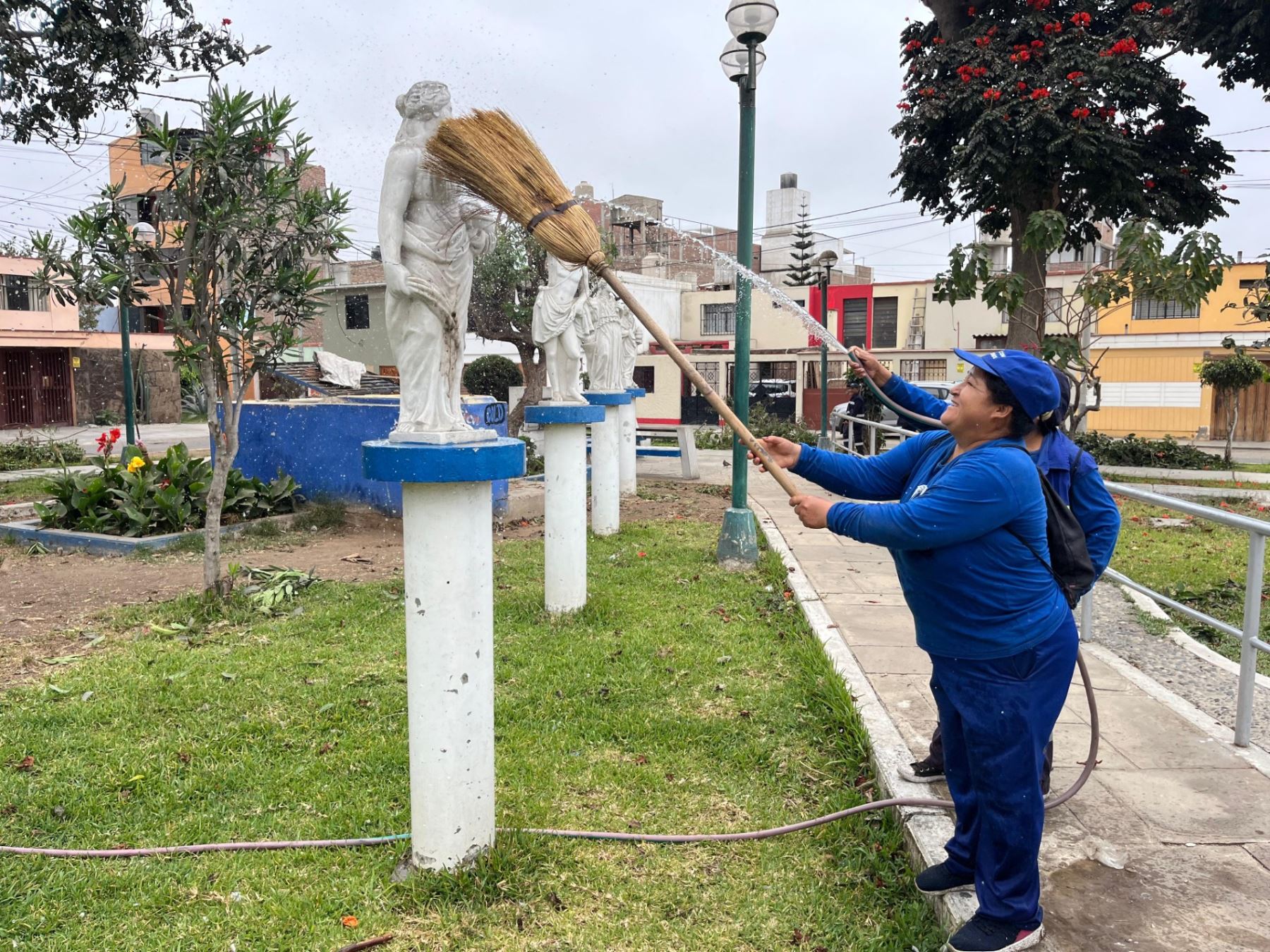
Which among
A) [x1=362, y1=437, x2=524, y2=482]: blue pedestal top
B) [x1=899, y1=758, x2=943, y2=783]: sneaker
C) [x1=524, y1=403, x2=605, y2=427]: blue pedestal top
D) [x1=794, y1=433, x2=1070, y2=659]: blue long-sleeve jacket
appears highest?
[x1=524, y1=403, x2=605, y2=427]: blue pedestal top

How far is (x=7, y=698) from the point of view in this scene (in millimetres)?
4453

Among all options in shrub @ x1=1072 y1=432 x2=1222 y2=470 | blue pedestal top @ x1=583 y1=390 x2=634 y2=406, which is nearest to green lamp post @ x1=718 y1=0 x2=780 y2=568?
blue pedestal top @ x1=583 y1=390 x2=634 y2=406

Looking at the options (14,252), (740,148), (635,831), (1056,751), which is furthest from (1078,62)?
(14,252)

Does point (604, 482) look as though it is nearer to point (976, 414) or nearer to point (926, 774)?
point (926, 774)

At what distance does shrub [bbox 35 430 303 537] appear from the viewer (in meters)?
8.48

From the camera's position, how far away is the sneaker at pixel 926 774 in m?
3.37

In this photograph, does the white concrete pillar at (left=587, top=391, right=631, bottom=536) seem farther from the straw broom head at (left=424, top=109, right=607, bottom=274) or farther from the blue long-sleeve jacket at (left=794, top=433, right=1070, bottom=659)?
the blue long-sleeve jacket at (left=794, top=433, right=1070, bottom=659)

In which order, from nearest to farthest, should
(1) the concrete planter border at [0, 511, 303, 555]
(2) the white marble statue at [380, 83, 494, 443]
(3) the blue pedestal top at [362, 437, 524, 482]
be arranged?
1. (3) the blue pedestal top at [362, 437, 524, 482]
2. (2) the white marble statue at [380, 83, 494, 443]
3. (1) the concrete planter border at [0, 511, 303, 555]

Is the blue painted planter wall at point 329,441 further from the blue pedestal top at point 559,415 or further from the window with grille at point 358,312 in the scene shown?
the window with grille at point 358,312

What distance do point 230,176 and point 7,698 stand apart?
328cm

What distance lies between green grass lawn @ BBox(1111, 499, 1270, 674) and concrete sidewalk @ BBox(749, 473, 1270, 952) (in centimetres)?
184

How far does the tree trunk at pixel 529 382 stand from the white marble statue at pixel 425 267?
13.9 metres

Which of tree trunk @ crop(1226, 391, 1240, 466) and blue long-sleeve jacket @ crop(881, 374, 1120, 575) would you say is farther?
tree trunk @ crop(1226, 391, 1240, 466)

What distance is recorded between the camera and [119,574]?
729 centimetres
